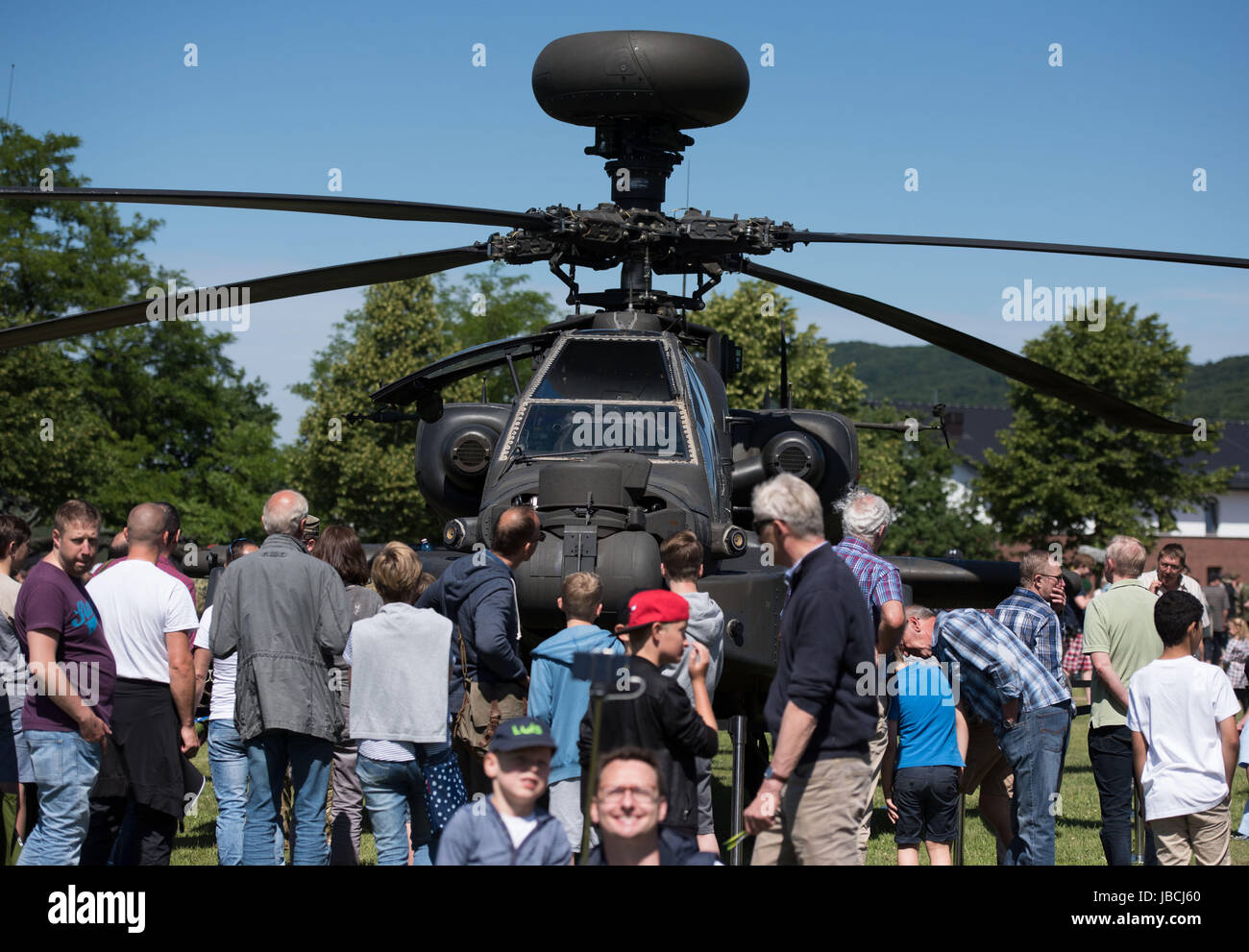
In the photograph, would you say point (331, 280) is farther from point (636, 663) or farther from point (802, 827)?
point (802, 827)

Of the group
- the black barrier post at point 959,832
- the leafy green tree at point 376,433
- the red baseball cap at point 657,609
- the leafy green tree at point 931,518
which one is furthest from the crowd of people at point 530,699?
the leafy green tree at point 931,518

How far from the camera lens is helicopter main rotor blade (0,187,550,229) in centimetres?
764

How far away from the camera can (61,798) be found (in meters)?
6.30

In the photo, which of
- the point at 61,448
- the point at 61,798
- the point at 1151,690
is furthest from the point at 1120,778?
the point at 61,448

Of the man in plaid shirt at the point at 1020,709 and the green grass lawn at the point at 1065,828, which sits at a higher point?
the man in plaid shirt at the point at 1020,709

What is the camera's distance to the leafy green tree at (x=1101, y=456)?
156 ft

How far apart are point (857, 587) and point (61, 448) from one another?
28.1 m

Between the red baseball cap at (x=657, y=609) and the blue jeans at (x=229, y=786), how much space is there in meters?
2.42

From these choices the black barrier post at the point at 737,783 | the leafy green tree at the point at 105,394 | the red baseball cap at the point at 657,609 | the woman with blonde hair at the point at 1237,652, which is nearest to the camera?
the red baseball cap at the point at 657,609

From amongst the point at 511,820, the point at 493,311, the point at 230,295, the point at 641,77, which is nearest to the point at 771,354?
the point at 493,311

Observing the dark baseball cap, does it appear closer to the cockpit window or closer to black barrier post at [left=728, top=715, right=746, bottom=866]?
black barrier post at [left=728, top=715, right=746, bottom=866]

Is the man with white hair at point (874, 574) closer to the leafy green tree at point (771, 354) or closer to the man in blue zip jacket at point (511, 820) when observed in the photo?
the man in blue zip jacket at point (511, 820)

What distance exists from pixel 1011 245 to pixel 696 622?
14.9 feet

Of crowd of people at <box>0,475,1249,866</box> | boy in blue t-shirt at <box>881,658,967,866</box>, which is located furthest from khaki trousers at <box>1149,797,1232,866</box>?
boy in blue t-shirt at <box>881,658,967,866</box>
